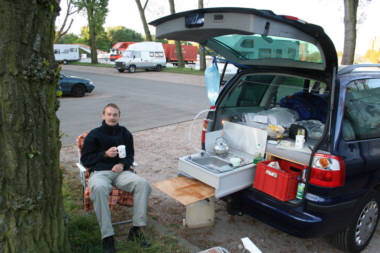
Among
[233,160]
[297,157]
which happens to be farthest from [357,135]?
[233,160]

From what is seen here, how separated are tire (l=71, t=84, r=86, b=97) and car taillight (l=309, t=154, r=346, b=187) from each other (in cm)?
1204

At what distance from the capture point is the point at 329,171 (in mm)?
2586

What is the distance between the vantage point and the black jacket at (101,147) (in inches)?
133

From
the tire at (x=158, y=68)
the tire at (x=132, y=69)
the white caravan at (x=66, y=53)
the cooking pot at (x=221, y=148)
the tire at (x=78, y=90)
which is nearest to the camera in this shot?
the cooking pot at (x=221, y=148)

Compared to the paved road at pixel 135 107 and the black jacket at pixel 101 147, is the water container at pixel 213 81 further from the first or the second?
the paved road at pixel 135 107

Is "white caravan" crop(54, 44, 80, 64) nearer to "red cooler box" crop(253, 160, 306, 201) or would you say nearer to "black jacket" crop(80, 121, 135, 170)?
"black jacket" crop(80, 121, 135, 170)

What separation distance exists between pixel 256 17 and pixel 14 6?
1610mm

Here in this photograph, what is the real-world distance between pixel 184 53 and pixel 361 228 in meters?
39.8

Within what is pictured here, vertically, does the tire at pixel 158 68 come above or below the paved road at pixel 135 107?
above

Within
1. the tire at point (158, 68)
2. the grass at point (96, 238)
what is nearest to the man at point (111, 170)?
the grass at point (96, 238)

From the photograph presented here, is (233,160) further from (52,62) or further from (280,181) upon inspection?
(52,62)

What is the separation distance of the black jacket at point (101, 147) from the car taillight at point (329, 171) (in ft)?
6.60

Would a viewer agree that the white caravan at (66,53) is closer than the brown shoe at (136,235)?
No

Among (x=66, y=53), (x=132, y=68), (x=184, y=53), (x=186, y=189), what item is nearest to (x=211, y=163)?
(x=186, y=189)
